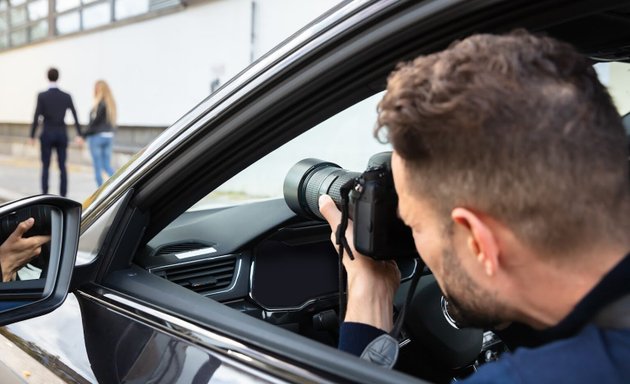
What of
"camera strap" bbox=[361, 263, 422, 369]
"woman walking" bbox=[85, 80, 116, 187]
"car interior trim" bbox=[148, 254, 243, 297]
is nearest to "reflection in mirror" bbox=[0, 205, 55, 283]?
"car interior trim" bbox=[148, 254, 243, 297]

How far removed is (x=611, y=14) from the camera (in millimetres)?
1284

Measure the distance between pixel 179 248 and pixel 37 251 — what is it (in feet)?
1.63

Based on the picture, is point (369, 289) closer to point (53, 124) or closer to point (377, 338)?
point (377, 338)

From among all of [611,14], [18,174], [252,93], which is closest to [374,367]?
[252,93]

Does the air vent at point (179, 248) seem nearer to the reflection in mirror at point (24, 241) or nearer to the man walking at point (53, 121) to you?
the reflection in mirror at point (24, 241)

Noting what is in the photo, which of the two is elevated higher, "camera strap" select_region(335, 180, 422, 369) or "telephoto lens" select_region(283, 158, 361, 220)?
"telephoto lens" select_region(283, 158, 361, 220)

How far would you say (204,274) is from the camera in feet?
6.07

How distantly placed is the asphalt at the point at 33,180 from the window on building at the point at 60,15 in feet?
10.5

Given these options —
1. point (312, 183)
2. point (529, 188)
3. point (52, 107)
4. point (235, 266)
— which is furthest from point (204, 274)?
point (52, 107)

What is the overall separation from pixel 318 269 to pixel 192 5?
9626 millimetres

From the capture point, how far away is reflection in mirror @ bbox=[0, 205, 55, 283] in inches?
54.7

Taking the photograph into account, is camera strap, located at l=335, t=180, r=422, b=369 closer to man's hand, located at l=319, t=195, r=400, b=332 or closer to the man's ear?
man's hand, located at l=319, t=195, r=400, b=332

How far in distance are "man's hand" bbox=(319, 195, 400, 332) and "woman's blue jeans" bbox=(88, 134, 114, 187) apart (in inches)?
346

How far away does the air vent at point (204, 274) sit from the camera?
1761 millimetres
